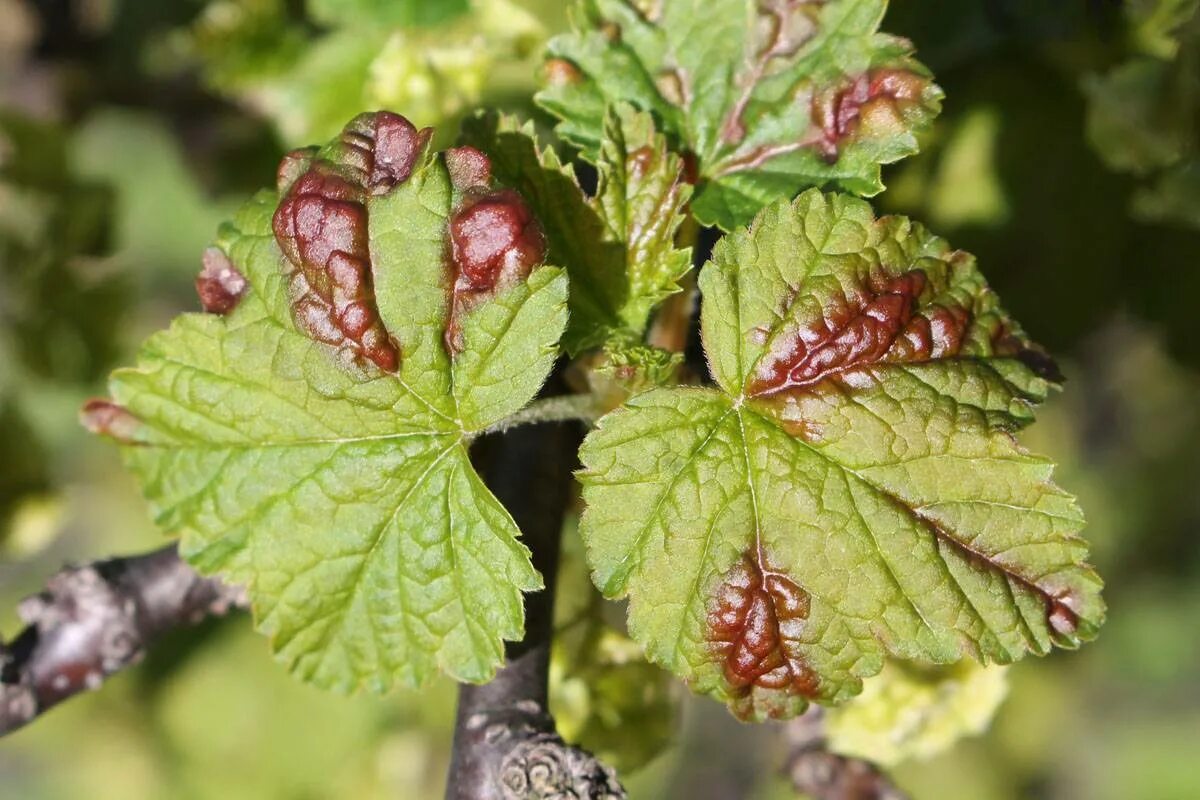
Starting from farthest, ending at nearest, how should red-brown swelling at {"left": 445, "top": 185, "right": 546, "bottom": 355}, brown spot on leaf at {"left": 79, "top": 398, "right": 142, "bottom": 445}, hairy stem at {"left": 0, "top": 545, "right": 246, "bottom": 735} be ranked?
hairy stem at {"left": 0, "top": 545, "right": 246, "bottom": 735}
brown spot on leaf at {"left": 79, "top": 398, "right": 142, "bottom": 445}
red-brown swelling at {"left": 445, "top": 185, "right": 546, "bottom": 355}

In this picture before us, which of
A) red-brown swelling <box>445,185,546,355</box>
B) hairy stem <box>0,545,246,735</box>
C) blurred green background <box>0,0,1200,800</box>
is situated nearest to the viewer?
red-brown swelling <box>445,185,546,355</box>

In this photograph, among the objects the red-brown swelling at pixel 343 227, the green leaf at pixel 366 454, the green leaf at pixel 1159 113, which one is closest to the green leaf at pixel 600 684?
the green leaf at pixel 366 454

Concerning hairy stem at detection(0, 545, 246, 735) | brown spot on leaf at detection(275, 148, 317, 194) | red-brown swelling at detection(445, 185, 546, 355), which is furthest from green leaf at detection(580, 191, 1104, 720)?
hairy stem at detection(0, 545, 246, 735)

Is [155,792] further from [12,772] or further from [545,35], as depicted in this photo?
[545,35]

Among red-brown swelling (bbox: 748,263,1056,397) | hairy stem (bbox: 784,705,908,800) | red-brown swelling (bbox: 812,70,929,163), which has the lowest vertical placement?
hairy stem (bbox: 784,705,908,800)

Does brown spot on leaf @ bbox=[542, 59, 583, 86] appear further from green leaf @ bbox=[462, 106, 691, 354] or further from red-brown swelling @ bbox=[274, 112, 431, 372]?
red-brown swelling @ bbox=[274, 112, 431, 372]

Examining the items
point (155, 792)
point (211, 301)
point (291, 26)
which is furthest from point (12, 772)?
point (211, 301)
